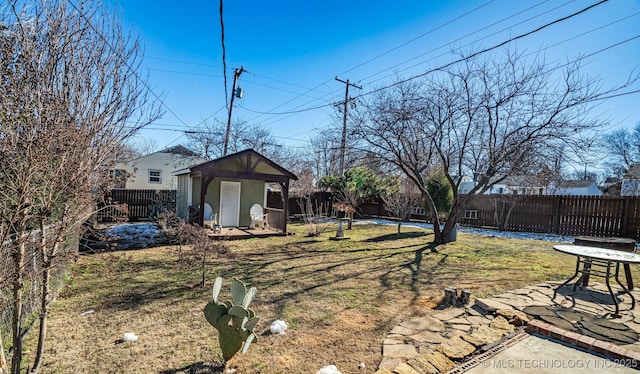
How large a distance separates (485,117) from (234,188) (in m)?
8.73

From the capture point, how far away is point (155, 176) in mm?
24234

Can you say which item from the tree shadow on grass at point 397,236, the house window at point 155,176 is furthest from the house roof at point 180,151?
the tree shadow on grass at point 397,236

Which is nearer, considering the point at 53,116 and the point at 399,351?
the point at 53,116

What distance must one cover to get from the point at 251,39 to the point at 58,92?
23.8 ft

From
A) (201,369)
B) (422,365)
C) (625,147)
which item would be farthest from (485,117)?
(625,147)

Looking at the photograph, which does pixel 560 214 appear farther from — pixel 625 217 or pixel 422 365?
pixel 422 365

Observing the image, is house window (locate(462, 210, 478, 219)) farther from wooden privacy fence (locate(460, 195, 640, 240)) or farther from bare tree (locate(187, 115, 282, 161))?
bare tree (locate(187, 115, 282, 161))

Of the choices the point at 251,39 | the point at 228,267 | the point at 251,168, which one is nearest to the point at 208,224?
the point at 251,168

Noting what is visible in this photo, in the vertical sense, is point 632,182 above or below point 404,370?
above

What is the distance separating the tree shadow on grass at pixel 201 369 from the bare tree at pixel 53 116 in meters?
1.00

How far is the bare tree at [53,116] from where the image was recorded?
6.18ft

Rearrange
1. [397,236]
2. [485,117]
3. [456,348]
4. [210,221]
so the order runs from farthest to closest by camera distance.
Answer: [397,236] < [210,221] < [485,117] < [456,348]

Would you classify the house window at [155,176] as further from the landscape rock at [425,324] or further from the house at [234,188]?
the landscape rock at [425,324]

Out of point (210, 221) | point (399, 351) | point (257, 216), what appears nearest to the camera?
point (399, 351)
